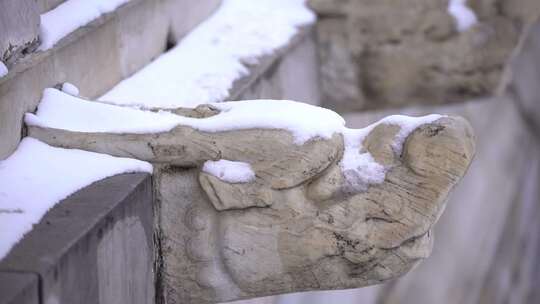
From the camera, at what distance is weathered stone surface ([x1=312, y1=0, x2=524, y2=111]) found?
530cm

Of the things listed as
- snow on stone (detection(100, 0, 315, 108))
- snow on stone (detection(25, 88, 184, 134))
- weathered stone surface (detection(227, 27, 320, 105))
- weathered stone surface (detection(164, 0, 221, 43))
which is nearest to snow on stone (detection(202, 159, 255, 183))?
snow on stone (detection(25, 88, 184, 134))

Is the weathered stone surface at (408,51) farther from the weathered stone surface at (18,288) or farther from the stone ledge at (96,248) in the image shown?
the weathered stone surface at (18,288)

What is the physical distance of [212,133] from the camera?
2.58m

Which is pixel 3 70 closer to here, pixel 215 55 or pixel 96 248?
pixel 96 248

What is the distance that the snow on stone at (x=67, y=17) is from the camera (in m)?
2.83

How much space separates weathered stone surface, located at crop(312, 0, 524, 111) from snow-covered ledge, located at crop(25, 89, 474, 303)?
2.78m

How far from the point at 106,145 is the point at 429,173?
31.3 inches

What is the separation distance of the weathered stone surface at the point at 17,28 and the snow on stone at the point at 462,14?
2.98 metres

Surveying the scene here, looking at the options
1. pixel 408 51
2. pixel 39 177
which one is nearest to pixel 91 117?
pixel 39 177

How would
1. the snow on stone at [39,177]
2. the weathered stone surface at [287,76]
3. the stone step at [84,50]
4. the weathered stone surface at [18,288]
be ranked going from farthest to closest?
the weathered stone surface at [287,76], the stone step at [84,50], the snow on stone at [39,177], the weathered stone surface at [18,288]

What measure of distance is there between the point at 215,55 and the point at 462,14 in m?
1.74

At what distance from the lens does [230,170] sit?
100 inches

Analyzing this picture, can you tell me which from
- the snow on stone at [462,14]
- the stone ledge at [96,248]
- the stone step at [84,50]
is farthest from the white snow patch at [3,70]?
the snow on stone at [462,14]

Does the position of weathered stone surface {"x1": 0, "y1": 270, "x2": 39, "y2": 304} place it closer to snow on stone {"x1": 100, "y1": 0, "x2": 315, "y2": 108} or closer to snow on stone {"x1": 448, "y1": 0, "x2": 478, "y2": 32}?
snow on stone {"x1": 100, "y1": 0, "x2": 315, "y2": 108}
